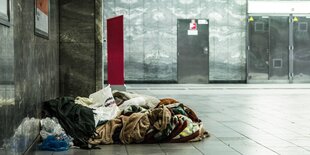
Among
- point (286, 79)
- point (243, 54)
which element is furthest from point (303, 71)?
point (243, 54)

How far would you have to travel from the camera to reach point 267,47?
20219mm

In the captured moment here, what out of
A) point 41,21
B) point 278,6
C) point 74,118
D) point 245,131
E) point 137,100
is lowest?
point 245,131

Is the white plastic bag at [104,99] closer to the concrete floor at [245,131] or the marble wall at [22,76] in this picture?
the marble wall at [22,76]

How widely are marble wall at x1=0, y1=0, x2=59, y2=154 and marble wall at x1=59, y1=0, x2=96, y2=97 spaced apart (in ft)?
8.56

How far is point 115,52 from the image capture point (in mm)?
12492

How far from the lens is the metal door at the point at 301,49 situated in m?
20.2

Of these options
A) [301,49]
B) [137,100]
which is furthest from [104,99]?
[301,49]

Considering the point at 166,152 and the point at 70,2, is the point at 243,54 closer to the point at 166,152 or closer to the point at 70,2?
the point at 70,2

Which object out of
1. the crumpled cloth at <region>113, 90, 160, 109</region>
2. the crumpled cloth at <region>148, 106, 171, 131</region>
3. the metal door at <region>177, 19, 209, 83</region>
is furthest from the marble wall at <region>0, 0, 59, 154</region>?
the metal door at <region>177, 19, 209, 83</region>

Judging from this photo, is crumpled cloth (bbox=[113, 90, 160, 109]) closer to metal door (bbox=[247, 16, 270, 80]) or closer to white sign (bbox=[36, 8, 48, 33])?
white sign (bbox=[36, 8, 48, 33])

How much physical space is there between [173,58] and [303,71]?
5.13 m

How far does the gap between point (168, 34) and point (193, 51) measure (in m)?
1.16

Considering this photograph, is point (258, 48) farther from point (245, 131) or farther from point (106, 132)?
point (106, 132)

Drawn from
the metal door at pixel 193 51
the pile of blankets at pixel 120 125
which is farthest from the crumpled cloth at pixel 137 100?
the metal door at pixel 193 51
